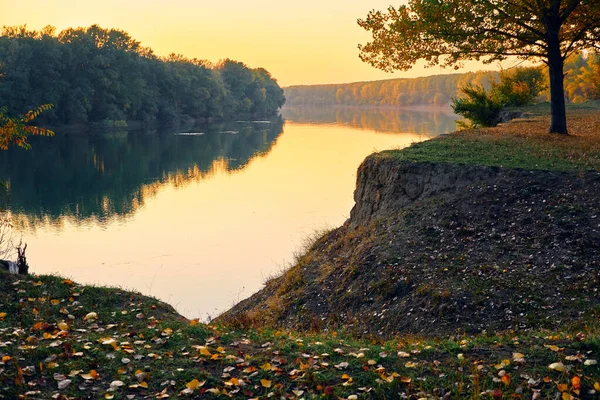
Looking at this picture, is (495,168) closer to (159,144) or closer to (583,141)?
(583,141)

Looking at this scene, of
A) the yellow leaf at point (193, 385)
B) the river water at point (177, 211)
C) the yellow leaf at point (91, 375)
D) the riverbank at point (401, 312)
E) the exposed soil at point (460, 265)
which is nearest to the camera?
the yellow leaf at point (193, 385)

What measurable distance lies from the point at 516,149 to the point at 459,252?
7033mm

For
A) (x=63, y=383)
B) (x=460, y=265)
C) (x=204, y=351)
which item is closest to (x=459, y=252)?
(x=460, y=265)

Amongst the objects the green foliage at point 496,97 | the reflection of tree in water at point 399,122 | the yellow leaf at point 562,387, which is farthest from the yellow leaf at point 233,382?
the reflection of tree in water at point 399,122

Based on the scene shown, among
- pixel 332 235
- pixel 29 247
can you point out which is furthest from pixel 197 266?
pixel 29 247

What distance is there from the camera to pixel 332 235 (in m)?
21.5

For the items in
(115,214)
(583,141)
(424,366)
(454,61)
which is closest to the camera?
(424,366)

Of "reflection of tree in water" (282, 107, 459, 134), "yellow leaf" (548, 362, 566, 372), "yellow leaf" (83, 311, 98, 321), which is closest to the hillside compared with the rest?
"yellow leaf" (83, 311, 98, 321)

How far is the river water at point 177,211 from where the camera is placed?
72.8 ft

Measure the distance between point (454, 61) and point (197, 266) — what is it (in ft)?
44.3

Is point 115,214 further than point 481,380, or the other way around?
point 115,214

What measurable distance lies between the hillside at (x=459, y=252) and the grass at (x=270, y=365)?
238 centimetres

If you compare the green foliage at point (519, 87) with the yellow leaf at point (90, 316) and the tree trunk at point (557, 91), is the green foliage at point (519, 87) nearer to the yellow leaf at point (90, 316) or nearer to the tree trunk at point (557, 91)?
the tree trunk at point (557, 91)

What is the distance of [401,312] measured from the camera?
12000 millimetres
